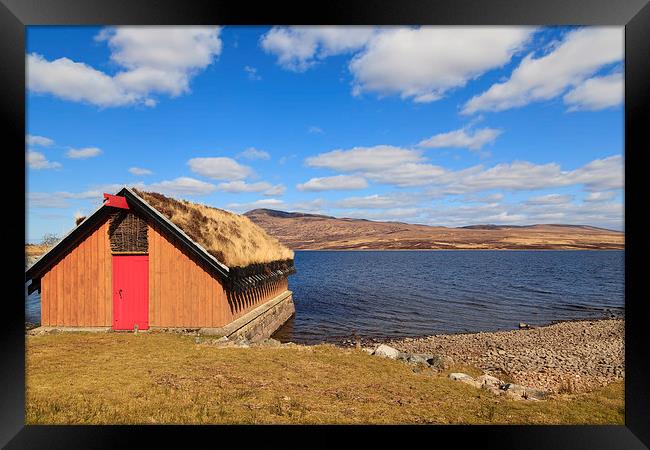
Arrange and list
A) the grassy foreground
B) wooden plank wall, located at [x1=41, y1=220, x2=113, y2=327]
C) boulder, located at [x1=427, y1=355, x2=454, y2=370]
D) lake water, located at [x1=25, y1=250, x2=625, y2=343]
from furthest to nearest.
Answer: lake water, located at [x1=25, y1=250, x2=625, y2=343]
wooden plank wall, located at [x1=41, y1=220, x2=113, y2=327]
boulder, located at [x1=427, y1=355, x2=454, y2=370]
the grassy foreground

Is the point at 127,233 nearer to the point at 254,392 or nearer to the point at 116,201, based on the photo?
the point at 116,201

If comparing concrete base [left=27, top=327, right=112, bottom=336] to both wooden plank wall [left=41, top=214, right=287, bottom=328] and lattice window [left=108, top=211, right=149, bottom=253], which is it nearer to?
wooden plank wall [left=41, top=214, right=287, bottom=328]

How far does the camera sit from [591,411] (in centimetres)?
828

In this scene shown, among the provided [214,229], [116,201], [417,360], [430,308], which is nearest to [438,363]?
[417,360]

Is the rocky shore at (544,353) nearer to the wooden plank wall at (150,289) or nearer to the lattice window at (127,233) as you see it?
the wooden plank wall at (150,289)

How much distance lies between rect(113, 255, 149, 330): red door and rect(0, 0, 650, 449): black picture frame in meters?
10.00

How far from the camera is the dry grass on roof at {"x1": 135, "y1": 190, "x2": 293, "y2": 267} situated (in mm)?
14883

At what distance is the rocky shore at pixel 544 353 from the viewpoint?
1385cm

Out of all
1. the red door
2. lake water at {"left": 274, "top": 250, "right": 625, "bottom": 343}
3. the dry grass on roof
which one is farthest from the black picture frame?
lake water at {"left": 274, "top": 250, "right": 625, "bottom": 343}

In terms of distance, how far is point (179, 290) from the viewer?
14523 mm

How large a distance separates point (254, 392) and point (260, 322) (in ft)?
37.2
